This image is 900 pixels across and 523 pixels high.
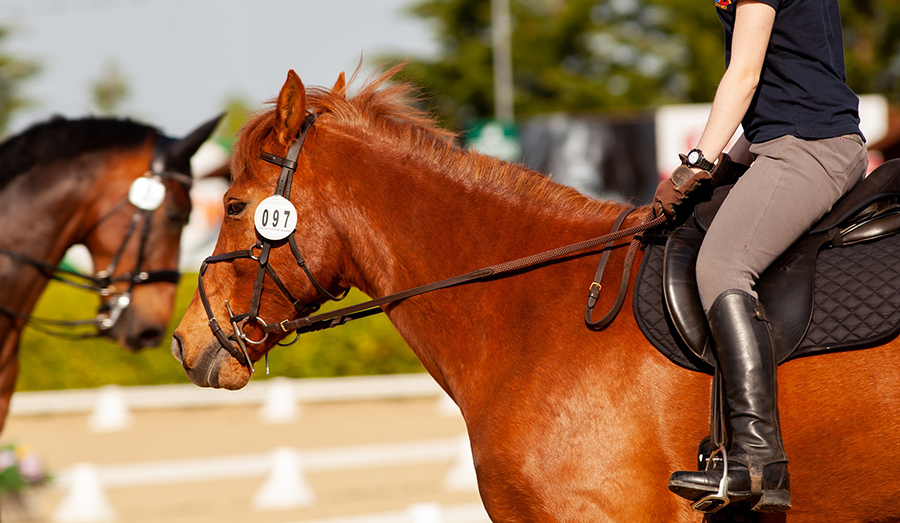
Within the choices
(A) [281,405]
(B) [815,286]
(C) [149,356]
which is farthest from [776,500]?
(C) [149,356]

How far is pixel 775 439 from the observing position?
2602mm

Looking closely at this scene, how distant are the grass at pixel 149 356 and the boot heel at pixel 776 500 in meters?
11.1

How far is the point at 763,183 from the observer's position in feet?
9.01

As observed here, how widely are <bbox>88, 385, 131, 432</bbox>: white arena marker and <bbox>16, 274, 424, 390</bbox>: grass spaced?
1063 millimetres

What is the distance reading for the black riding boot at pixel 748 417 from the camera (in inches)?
101

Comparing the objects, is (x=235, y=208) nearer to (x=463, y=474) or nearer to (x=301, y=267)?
(x=301, y=267)

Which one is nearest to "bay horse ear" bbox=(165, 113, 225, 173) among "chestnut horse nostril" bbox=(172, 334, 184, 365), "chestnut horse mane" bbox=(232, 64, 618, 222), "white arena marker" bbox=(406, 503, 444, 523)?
"white arena marker" bbox=(406, 503, 444, 523)

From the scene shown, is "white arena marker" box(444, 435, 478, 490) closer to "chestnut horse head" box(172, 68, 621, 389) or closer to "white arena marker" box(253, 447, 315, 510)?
"white arena marker" box(253, 447, 315, 510)

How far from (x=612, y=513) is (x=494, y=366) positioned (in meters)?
0.64

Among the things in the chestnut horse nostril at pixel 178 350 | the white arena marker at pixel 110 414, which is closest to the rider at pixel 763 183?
the chestnut horse nostril at pixel 178 350

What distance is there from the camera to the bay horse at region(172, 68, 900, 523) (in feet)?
8.79

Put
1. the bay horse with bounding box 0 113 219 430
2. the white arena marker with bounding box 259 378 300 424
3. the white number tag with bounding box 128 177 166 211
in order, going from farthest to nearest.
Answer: the white arena marker with bounding box 259 378 300 424 < the white number tag with bounding box 128 177 166 211 < the bay horse with bounding box 0 113 219 430

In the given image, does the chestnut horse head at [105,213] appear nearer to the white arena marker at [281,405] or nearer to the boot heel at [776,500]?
the boot heel at [776,500]

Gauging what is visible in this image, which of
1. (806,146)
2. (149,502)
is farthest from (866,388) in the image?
(149,502)
